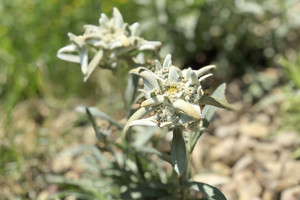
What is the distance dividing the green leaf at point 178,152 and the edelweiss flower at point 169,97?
11 centimetres

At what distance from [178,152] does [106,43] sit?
672 mm

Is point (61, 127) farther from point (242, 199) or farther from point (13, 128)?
point (242, 199)

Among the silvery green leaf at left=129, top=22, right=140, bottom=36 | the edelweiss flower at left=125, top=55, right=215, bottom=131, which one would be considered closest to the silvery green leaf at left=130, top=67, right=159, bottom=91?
the edelweiss flower at left=125, top=55, right=215, bottom=131

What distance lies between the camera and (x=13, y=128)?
126 inches

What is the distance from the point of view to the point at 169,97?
5.41ft

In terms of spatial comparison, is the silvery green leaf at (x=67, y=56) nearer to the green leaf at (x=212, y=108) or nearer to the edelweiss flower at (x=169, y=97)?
the edelweiss flower at (x=169, y=97)

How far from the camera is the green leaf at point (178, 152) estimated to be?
1.66m

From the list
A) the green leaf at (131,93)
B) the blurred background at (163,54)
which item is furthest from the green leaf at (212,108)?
the blurred background at (163,54)

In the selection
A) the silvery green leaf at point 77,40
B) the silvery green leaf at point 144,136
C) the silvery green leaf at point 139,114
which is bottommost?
the silvery green leaf at point 139,114

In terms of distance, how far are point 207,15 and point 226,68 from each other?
50 cm

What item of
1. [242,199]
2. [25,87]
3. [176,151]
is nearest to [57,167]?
[25,87]

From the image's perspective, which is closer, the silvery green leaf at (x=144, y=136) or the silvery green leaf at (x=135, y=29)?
the silvery green leaf at (x=135, y=29)

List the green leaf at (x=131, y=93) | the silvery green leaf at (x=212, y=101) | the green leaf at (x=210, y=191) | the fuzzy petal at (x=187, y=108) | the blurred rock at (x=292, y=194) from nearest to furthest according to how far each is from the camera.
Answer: the fuzzy petal at (x=187, y=108) → the silvery green leaf at (x=212, y=101) → the green leaf at (x=210, y=191) → the green leaf at (x=131, y=93) → the blurred rock at (x=292, y=194)

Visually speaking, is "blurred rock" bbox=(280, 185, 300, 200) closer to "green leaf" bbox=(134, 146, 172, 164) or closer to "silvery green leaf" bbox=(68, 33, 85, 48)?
"green leaf" bbox=(134, 146, 172, 164)
